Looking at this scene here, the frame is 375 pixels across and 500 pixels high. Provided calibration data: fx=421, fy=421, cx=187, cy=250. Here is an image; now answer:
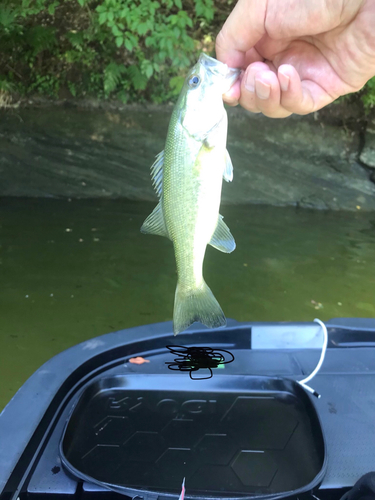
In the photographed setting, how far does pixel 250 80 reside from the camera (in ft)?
5.13

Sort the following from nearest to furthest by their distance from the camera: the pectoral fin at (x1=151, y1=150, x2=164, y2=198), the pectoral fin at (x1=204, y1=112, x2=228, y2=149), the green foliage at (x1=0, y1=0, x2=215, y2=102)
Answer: the pectoral fin at (x1=204, y1=112, x2=228, y2=149), the pectoral fin at (x1=151, y1=150, x2=164, y2=198), the green foliage at (x1=0, y1=0, x2=215, y2=102)

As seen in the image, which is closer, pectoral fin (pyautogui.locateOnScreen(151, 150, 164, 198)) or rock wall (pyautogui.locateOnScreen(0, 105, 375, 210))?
pectoral fin (pyautogui.locateOnScreen(151, 150, 164, 198))

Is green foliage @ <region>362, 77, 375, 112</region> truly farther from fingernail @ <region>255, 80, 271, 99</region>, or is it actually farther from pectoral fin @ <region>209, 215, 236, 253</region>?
pectoral fin @ <region>209, 215, 236, 253</region>

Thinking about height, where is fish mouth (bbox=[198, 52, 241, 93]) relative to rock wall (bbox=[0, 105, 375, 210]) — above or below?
above

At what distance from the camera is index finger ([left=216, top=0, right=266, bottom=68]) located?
164cm

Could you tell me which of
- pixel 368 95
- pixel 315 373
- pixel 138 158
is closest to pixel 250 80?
pixel 315 373

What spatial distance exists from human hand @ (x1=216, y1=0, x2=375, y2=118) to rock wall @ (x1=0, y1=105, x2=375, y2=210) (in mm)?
5485

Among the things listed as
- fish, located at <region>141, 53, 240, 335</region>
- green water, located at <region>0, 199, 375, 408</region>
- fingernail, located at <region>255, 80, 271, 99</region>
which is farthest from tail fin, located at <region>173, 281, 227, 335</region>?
green water, located at <region>0, 199, 375, 408</region>

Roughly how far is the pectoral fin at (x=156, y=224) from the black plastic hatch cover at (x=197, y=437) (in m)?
0.71

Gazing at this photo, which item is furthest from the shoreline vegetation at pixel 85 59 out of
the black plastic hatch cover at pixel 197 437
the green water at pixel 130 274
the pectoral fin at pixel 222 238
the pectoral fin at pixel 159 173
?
the black plastic hatch cover at pixel 197 437

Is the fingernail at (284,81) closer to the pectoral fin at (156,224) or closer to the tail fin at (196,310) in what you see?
the pectoral fin at (156,224)

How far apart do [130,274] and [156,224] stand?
331 centimetres

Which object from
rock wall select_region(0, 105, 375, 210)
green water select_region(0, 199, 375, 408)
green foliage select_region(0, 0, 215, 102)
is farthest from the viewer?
rock wall select_region(0, 105, 375, 210)

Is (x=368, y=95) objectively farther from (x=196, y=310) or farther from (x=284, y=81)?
(x=196, y=310)
